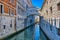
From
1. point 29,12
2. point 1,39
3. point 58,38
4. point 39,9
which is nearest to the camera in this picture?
point 58,38

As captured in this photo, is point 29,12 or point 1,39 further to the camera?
point 29,12

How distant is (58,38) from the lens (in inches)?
196

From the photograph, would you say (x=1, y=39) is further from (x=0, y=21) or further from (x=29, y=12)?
(x=29, y=12)

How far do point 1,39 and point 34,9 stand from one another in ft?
56.9

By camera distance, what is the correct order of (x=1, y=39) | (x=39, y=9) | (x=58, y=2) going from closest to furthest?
1. (x=58, y=2)
2. (x=1, y=39)
3. (x=39, y=9)

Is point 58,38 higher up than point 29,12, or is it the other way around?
point 29,12

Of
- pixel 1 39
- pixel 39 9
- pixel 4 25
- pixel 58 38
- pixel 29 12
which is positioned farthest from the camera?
pixel 39 9

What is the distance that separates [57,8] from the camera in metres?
7.52

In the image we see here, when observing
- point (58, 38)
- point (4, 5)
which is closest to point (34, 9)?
point (4, 5)

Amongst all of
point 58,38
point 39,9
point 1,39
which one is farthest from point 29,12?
point 58,38

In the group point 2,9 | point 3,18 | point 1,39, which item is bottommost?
point 1,39

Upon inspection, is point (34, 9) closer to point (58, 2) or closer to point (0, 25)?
point (0, 25)

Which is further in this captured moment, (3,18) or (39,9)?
(39,9)

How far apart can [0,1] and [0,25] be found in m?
1.71
